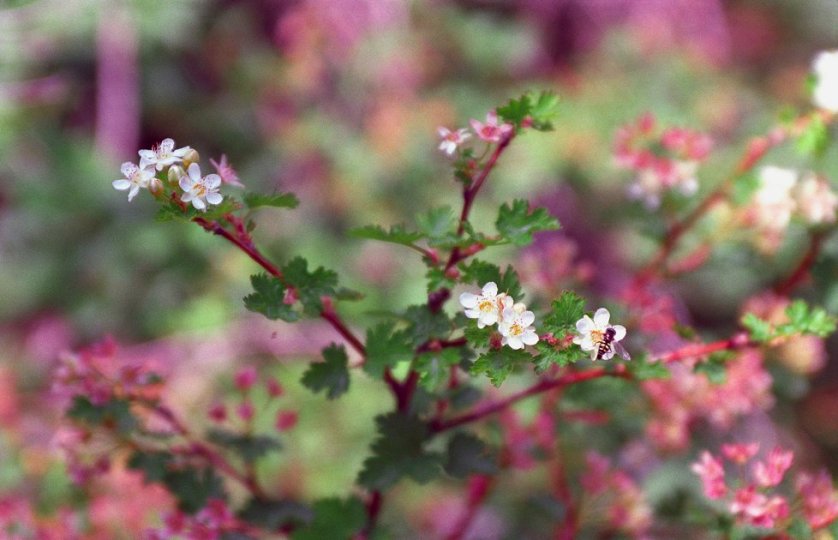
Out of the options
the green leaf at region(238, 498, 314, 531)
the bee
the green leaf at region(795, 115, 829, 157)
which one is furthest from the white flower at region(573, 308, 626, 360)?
the green leaf at region(795, 115, 829, 157)

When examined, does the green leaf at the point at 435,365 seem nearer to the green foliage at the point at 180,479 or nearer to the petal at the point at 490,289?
the petal at the point at 490,289

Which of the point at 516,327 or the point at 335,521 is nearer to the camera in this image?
the point at 516,327

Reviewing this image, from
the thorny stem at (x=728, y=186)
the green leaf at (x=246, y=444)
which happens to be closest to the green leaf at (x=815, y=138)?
the thorny stem at (x=728, y=186)

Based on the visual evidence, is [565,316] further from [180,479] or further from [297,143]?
[297,143]

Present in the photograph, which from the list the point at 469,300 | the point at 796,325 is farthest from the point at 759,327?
the point at 469,300

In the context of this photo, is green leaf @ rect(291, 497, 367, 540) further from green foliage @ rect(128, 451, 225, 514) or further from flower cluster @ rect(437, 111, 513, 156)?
flower cluster @ rect(437, 111, 513, 156)

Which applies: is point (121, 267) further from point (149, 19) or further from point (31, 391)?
point (149, 19)

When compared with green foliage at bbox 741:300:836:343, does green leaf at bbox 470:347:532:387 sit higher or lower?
lower
